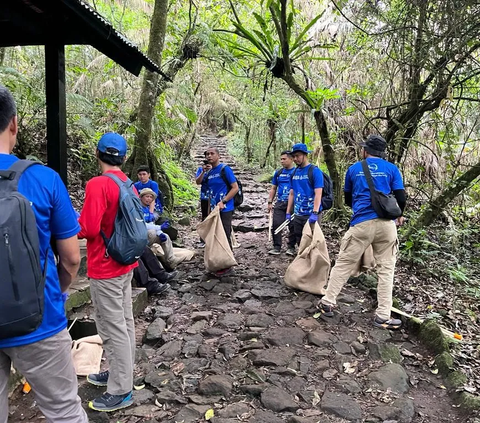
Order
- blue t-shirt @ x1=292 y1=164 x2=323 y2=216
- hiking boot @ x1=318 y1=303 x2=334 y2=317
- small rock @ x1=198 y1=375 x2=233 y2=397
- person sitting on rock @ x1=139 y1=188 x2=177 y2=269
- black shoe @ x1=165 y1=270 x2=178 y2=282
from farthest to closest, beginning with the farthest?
blue t-shirt @ x1=292 y1=164 x2=323 y2=216, black shoe @ x1=165 y1=270 x2=178 y2=282, person sitting on rock @ x1=139 y1=188 x2=177 y2=269, hiking boot @ x1=318 y1=303 x2=334 y2=317, small rock @ x1=198 y1=375 x2=233 y2=397

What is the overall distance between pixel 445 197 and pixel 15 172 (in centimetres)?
657

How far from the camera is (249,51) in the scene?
25.0 ft

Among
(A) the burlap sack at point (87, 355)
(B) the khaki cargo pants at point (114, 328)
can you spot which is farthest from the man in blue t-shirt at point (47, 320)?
(A) the burlap sack at point (87, 355)

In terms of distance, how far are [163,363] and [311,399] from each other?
136cm

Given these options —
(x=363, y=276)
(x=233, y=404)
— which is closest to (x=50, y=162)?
(x=233, y=404)

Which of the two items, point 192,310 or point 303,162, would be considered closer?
point 192,310

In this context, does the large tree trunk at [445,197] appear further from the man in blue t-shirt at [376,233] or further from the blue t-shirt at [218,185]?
the blue t-shirt at [218,185]

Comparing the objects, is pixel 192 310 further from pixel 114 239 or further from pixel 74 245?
pixel 74 245

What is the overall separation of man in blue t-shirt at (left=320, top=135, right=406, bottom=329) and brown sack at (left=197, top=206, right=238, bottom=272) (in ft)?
5.38

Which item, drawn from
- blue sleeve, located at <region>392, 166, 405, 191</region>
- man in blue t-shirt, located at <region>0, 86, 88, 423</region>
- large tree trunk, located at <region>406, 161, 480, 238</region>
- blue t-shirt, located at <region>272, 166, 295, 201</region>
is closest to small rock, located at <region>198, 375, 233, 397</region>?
man in blue t-shirt, located at <region>0, 86, 88, 423</region>

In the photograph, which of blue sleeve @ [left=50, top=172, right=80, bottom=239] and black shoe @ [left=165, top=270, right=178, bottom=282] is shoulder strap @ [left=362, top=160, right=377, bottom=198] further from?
blue sleeve @ [left=50, top=172, right=80, bottom=239]

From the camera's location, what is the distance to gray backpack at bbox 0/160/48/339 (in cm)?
154

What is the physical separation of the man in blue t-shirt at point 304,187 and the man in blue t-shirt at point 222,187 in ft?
3.56

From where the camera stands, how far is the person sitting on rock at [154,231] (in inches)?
212
